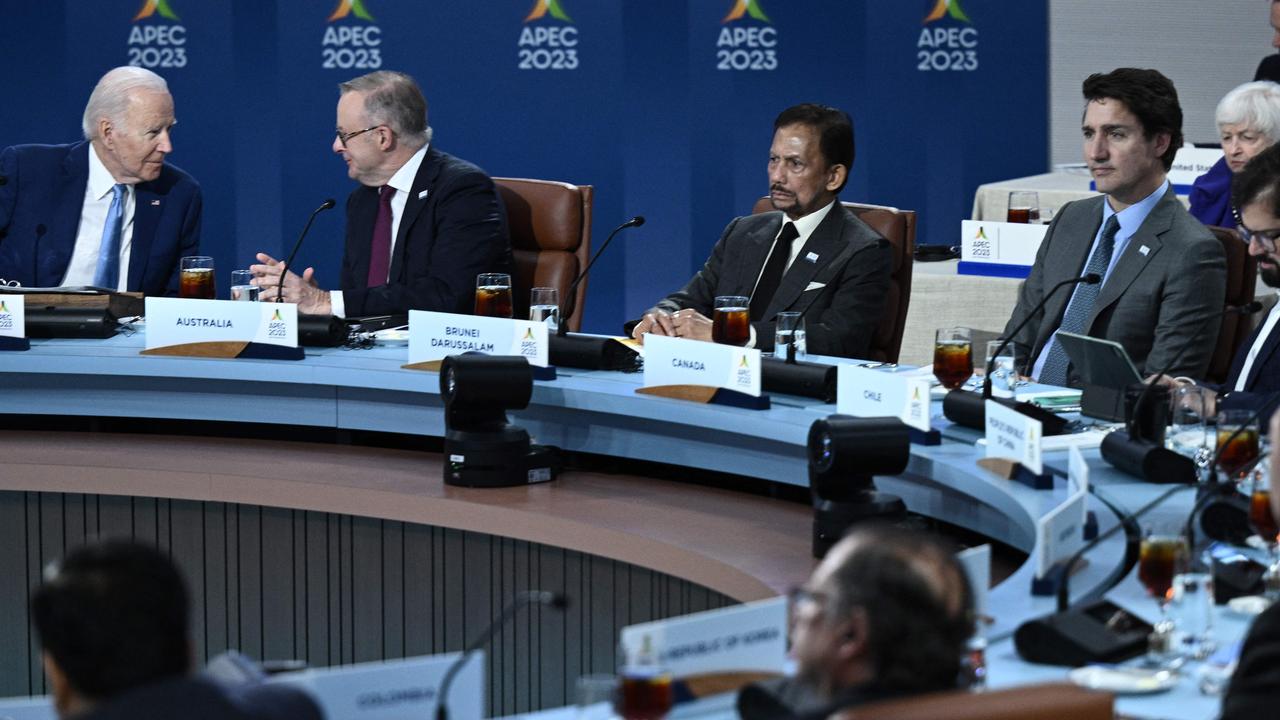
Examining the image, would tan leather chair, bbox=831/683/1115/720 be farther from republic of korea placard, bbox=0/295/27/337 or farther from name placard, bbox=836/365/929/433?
republic of korea placard, bbox=0/295/27/337

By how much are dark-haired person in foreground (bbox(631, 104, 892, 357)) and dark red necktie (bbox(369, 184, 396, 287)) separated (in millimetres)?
789

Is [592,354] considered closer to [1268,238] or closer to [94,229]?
[1268,238]

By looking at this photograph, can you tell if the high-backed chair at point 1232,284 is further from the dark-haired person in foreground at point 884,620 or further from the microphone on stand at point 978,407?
the dark-haired person in foreground at point 884,620

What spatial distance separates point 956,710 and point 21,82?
20.7 feet

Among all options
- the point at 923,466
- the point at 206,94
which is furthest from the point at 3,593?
the point at 206,94

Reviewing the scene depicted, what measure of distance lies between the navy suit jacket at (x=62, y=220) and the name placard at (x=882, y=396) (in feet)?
7.39

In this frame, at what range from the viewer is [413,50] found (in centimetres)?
684

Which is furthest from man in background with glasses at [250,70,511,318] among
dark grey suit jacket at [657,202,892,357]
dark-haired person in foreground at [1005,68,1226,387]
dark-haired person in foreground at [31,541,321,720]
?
dark-haired person in foreground at [31,541,321,720]

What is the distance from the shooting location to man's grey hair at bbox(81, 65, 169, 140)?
457cm

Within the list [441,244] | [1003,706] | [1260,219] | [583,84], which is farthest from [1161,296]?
[583,84]

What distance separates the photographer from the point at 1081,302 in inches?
150

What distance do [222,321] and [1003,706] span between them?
7.99ft

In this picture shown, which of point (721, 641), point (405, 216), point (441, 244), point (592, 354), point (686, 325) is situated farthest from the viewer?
point (405, 216)

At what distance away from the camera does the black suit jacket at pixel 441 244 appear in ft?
14.2
